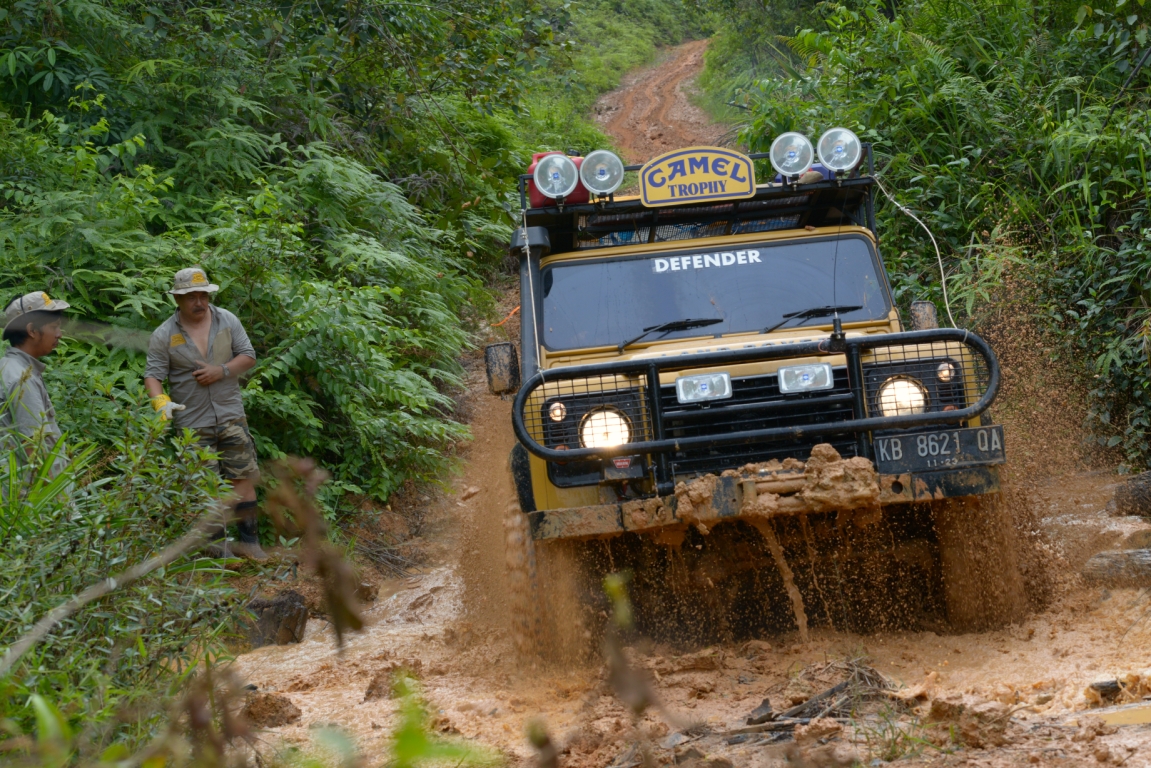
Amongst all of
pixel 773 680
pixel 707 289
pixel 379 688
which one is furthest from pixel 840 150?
pixel 379 688

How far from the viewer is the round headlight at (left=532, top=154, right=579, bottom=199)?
5430 millimetres

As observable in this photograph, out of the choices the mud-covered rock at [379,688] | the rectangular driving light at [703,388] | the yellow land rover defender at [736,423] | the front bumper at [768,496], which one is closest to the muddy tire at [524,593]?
the yellow land rover defender at [736,423]

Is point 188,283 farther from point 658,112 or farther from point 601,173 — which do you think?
point 658,112

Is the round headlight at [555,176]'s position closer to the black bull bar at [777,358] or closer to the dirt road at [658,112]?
the black bull bar at [777,358]

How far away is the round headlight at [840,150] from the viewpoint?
5531 mm

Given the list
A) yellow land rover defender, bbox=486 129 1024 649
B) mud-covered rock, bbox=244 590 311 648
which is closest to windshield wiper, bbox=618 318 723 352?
yellow land rover defender, bbox=486 129 1024 649

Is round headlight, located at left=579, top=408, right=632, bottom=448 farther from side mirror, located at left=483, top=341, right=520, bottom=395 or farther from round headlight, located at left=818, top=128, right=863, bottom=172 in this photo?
round headlight, located at left=818, top=128, right=863, bottom=172

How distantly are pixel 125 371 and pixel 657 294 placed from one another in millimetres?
3119

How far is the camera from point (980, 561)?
468cm

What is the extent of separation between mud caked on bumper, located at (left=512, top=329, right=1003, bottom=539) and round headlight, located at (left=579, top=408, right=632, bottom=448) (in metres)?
0.02

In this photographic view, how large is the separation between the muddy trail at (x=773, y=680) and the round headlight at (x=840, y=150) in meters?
1.93

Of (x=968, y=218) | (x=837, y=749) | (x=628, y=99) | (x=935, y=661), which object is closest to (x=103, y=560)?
(x=837, y=749)

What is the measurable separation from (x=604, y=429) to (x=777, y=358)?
2.67 ft

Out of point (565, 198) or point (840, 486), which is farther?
point (565, 198)
